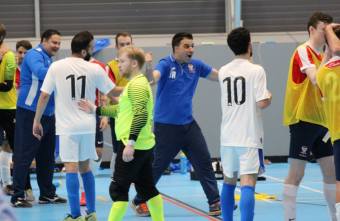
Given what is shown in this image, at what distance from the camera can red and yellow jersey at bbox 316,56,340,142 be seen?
5277 mm

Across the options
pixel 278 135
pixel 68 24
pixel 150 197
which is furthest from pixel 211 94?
pixel 150 197

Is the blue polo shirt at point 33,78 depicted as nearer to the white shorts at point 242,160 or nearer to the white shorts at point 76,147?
the white shorts at point 76,147

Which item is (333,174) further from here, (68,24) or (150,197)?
(68,24)

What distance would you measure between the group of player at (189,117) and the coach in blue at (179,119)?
0.01 metres

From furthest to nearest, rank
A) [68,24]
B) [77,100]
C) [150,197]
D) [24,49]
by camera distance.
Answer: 1. [68,24]
2. [24,49]
3. [77,100]
4. [150,197]

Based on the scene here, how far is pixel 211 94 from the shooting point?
1412cm

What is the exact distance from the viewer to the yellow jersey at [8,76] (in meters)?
9.38

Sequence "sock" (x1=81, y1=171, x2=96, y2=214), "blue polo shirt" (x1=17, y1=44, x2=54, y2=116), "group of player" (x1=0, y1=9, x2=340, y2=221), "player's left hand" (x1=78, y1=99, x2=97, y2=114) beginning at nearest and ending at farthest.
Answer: "group of player" (x1=0, y1=9, x2=340, y2=221), "player's left hand" (x1=78, y1=99, x2=97, y2=114), "sock" (x1=81, y1=171, x2=96, y2=214), "blue polo shirt" (x1=17, y1=44, x2=54, y2=116)

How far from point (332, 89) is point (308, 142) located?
1.08 meters

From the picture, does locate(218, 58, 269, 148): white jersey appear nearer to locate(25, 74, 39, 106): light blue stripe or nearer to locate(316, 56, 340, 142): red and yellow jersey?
locate(316, 56, 340, 142): red and yellow jersey

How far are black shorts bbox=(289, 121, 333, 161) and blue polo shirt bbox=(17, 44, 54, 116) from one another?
3319 millimetres

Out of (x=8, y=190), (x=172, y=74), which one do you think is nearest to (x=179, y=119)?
(x=172, y=74)

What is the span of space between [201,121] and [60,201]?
5371mm

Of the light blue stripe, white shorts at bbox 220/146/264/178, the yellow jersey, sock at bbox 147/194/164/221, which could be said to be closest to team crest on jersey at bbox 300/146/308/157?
white shorts at bbox 220/146/264/178
